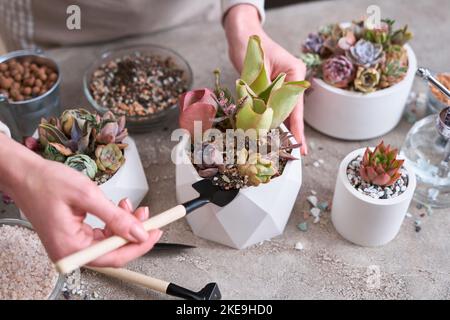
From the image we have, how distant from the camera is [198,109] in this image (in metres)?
0.68

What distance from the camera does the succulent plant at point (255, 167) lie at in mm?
648

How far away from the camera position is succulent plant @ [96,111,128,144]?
72 cm

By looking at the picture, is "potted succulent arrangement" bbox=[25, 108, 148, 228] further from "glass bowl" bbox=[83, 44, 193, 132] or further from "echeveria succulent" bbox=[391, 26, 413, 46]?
"echeveria succulent" bbox=[391, 26, 413, 46]

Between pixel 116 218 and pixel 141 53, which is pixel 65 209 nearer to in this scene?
pixel 116 218

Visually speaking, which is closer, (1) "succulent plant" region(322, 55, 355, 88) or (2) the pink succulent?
(2) the pink succulent

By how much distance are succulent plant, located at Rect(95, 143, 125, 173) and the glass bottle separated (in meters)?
0.39

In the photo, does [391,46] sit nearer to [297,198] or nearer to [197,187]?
[297,198]

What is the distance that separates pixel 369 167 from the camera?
0.68 metres

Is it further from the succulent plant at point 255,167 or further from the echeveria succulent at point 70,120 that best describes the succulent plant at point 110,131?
the succulent plant at point 255,167

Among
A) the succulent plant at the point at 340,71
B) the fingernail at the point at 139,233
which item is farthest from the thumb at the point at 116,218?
the succulent plant at the point at 340,71

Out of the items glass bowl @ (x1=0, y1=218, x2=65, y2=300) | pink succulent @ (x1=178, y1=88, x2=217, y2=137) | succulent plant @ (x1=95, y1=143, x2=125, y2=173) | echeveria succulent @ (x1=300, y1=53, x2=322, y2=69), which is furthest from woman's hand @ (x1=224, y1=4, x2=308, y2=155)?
glass bowl @ (x1=0, y1=218, x2=65, y2=300)

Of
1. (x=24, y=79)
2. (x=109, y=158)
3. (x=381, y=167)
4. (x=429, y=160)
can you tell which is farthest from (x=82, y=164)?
(x=429, y=160)

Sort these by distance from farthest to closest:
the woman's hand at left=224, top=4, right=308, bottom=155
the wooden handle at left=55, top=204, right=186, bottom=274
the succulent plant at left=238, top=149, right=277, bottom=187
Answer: the woman's hand at left=224, top=4, right=308, bottom=155, the succulent plant at left=238, top=149, right=277, bottom=187, the wooden handle at left=55, top=204, right=186, bottom=274

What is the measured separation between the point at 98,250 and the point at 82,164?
0.17 metres
